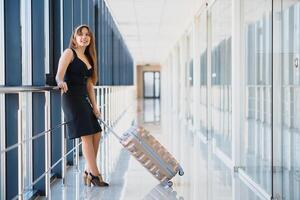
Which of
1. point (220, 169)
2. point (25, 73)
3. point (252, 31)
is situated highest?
point (252, 31)

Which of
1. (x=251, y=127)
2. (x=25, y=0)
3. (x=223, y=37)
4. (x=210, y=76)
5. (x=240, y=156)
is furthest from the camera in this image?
(x=210, y=76)

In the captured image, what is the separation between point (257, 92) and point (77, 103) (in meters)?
1.35

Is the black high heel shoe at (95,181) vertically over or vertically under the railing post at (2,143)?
under

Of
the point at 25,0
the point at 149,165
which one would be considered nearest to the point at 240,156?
the point at 149,165

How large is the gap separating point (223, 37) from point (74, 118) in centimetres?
251

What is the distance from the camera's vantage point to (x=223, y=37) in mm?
5473

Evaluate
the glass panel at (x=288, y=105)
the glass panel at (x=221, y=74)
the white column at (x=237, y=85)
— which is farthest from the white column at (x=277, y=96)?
the glass panel at (x=221, y=74)

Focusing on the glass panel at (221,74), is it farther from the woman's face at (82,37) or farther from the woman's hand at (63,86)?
the woman's hand at (63,86)

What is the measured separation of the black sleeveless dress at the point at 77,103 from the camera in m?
3.50

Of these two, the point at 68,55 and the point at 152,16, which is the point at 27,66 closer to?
Answer: the point at 68,55

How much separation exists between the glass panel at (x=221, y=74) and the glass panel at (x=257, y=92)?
0.73 meters

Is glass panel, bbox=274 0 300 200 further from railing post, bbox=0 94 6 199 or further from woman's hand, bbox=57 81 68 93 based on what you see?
railing post, bbox=0 94 6 199

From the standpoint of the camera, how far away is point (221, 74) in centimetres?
571

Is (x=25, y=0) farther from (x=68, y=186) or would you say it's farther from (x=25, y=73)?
(x=68, y=186)
